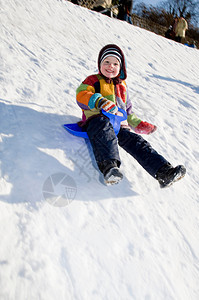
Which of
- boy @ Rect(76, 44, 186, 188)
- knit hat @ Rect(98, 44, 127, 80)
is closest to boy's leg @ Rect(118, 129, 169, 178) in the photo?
boy @ Rect(76, 44, 186, 188)

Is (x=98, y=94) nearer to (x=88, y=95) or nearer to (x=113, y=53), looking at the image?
(x=88, y=95)

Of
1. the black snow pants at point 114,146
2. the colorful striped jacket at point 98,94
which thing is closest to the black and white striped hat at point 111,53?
the colorful striped jacket at point 98,94

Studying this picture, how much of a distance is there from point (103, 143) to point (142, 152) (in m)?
0.33

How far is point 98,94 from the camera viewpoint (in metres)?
1.78

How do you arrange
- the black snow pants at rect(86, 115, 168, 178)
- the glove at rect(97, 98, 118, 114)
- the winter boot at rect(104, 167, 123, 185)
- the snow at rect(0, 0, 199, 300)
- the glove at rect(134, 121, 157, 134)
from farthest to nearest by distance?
the glove at rect(134, 121, 157, 134) < the glove at rect(97, 98, 118, 114) < the black snow pants at rect(86, 115, 168, 178) < the winter boot at rect(104, 167, 123, 185) < the snow at rect(0, 0, 199, 300)

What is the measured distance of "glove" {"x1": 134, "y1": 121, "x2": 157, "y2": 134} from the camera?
6.54 feet

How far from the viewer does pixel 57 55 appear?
128 inches

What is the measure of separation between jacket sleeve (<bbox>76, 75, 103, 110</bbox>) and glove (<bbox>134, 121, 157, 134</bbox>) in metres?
0.46

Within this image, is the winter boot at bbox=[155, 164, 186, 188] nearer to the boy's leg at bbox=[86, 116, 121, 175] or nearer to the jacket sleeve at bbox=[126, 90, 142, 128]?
the boy's leg at bbox=[86, 116, 121, 175]

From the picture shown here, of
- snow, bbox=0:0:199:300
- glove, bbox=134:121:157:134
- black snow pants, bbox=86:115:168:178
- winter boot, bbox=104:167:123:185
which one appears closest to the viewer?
snow, bbox=0:0:199:300

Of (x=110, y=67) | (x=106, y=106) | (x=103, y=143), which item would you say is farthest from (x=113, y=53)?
(x=103, y=143)

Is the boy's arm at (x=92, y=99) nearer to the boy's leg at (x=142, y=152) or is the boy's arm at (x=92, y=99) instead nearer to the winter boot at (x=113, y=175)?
the boy's leg at (x=142, y=152)

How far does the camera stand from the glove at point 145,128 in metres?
1.99

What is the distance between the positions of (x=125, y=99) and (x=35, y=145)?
2.95 feet
